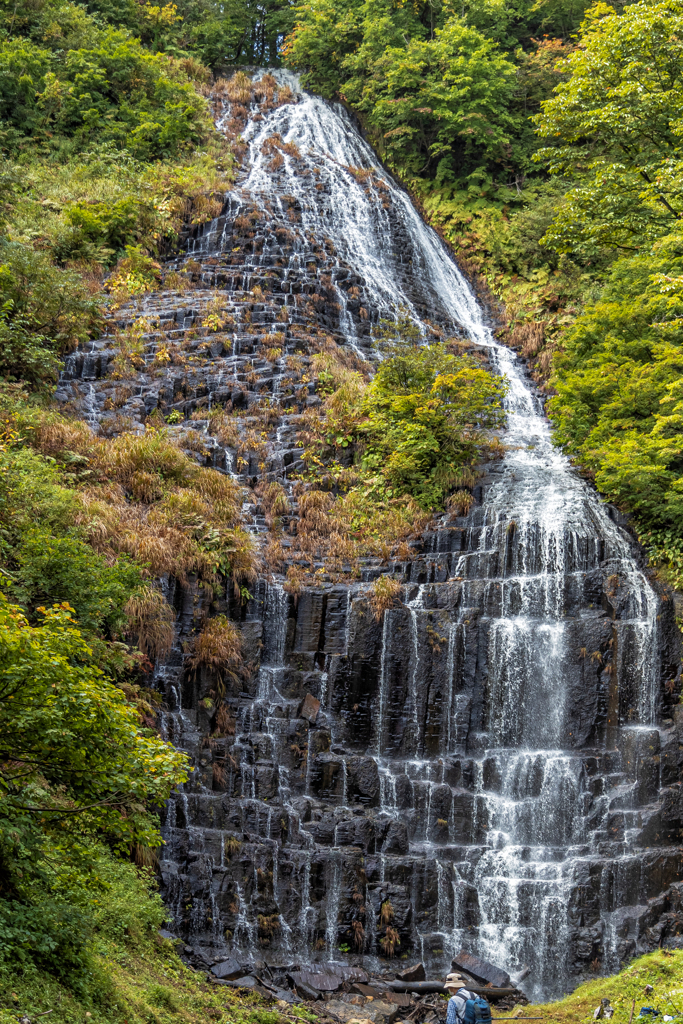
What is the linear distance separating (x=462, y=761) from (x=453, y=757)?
184mm

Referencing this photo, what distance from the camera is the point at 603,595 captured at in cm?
1460

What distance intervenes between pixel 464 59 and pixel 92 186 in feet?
51.7

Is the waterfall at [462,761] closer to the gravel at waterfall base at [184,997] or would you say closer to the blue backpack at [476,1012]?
the gravel at waterfall base at [184,997]

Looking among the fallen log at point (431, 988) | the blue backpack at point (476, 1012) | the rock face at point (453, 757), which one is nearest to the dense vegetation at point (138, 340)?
the rock face at point (453, 757)

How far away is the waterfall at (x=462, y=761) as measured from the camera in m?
12.2

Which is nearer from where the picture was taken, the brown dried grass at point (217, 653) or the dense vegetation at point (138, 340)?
the dense vegetation at point (138, 340)


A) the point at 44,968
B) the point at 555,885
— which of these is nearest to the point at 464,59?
the point at 555,885

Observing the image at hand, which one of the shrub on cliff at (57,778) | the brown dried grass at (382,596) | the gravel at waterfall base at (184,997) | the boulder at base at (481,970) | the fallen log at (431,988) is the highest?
the brown dried grass at (382,596)

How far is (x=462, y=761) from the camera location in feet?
45.0

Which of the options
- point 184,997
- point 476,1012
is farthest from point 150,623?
point 476,1012

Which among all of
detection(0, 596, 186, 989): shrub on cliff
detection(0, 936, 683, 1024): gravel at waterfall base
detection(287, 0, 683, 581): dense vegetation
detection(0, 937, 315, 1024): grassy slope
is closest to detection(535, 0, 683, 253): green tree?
detection(287, 0, 683, 581): dense vegetation

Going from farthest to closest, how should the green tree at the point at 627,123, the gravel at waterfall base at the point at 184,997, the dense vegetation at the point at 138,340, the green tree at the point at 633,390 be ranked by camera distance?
1. the green tree at the point at 627,123
2. the green tree at the point at 633,390
3. the dense vegetation at the point at 138,340
4. the gravel at waterfall base at the point at 184,997

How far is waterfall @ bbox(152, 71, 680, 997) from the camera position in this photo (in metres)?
12.2

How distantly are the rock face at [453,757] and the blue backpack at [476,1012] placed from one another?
14.3 ft
